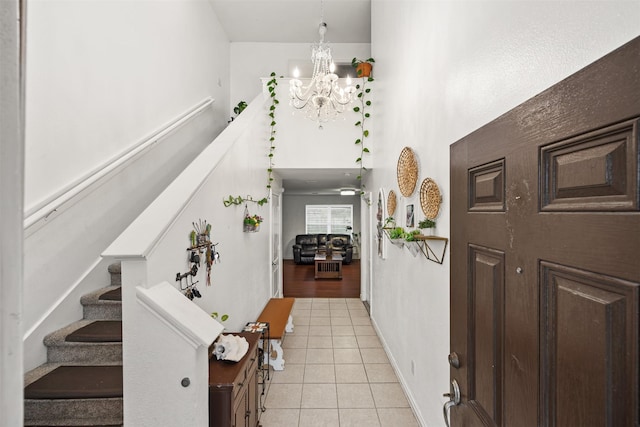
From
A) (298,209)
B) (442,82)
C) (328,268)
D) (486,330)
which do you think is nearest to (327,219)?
(298,209)

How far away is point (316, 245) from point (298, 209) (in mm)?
1673

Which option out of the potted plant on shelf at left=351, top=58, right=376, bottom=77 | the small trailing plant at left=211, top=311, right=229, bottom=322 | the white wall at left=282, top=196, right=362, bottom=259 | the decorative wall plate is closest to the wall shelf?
the decorative wall plate

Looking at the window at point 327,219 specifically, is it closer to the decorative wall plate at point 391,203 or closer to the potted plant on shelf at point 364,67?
the potted plant on shelf at point 364,67

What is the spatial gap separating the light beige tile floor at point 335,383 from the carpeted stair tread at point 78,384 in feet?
4.07

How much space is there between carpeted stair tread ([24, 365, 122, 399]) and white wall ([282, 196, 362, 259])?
32.2ft

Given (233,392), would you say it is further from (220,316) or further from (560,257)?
(560,257)

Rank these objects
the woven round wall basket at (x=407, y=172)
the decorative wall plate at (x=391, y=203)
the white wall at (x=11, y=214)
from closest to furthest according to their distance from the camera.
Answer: the white wall at (x=11, y=214) < the woven round wall basket at (x=407, y=172) < the decorative wall plate at (x=391, y=203)

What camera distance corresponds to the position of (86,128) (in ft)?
7.76

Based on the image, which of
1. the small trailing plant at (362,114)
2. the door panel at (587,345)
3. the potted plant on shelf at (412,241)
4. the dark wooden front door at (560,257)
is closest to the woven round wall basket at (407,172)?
the potted plant on shelf at (412,241)

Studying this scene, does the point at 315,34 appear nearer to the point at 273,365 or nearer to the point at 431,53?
the point at 431,53

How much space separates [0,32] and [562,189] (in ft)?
3.26

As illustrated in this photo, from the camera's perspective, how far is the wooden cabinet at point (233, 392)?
155cm

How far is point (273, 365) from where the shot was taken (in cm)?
322

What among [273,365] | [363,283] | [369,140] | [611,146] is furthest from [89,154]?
[363,283]
